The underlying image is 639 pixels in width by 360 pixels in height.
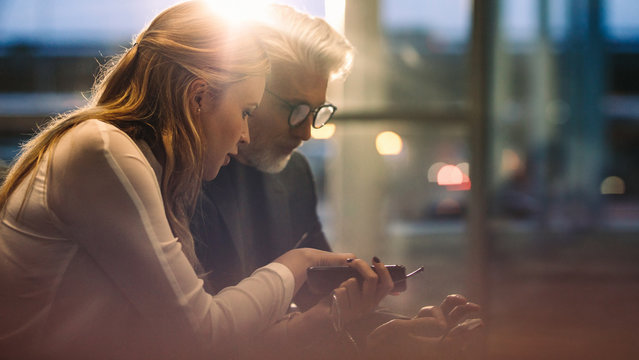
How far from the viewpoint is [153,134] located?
0.87 metres

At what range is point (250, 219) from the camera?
3.80 feet

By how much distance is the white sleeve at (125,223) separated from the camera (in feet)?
2.58

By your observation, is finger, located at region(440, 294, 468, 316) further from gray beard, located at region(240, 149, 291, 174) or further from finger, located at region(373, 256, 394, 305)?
gray beard, located at region(240, 149, 291, 174)

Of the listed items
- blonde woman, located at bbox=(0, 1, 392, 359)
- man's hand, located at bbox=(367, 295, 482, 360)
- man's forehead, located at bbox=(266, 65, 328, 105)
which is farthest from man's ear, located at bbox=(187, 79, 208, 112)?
man's hand, located at bbox=(367, 295, 482, 360)

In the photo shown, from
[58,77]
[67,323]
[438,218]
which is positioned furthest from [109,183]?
[438,218]

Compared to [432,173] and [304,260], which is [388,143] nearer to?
[432,173]

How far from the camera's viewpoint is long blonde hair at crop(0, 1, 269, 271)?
2.80ft

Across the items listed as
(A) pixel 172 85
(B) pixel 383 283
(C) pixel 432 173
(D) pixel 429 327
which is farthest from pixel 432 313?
(C) pixel 432 173

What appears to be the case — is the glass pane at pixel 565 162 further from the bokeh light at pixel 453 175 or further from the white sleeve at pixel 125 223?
the white sleeve at pixel 125 223

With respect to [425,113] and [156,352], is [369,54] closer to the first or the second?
[425,113]

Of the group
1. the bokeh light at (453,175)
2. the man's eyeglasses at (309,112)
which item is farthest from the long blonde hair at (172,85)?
the bokeh light at (453,175)

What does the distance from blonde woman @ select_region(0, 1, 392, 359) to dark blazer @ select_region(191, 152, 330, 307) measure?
5.0 inches

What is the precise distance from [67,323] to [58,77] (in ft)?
3.43

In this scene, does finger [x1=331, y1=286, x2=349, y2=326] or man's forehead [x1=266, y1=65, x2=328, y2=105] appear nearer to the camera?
finger [x1=331, y1=286, x2=349, y2=326]
